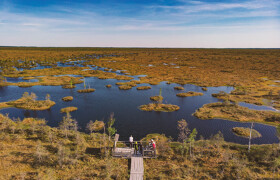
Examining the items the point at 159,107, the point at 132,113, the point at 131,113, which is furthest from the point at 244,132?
the point at 131,113

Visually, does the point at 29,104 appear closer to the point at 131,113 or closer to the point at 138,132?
the point at 131,113

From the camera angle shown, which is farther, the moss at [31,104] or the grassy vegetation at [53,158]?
the moss at [31,104]

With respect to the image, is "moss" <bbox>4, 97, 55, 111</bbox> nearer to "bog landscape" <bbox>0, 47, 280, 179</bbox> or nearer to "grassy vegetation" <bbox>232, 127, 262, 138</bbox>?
"bog landscape" <bbox>0, 47, 280, 179</bbox>

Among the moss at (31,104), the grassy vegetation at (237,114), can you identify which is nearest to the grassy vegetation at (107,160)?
the grassy vegetation at (237,114)

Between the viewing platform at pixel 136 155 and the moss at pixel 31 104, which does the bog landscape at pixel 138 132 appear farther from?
the viewing platform at pixel 136 155

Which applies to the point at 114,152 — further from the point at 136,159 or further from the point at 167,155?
the point at 167,155

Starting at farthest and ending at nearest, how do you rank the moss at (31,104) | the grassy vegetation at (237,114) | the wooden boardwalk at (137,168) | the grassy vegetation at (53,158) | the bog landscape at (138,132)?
the moss at (31,104)
the grassy vegetation at (237,114)
the bog landscape at (138,132)
the wooden boardwalk at (137,168)
the grassy vegetation at (53,158)
